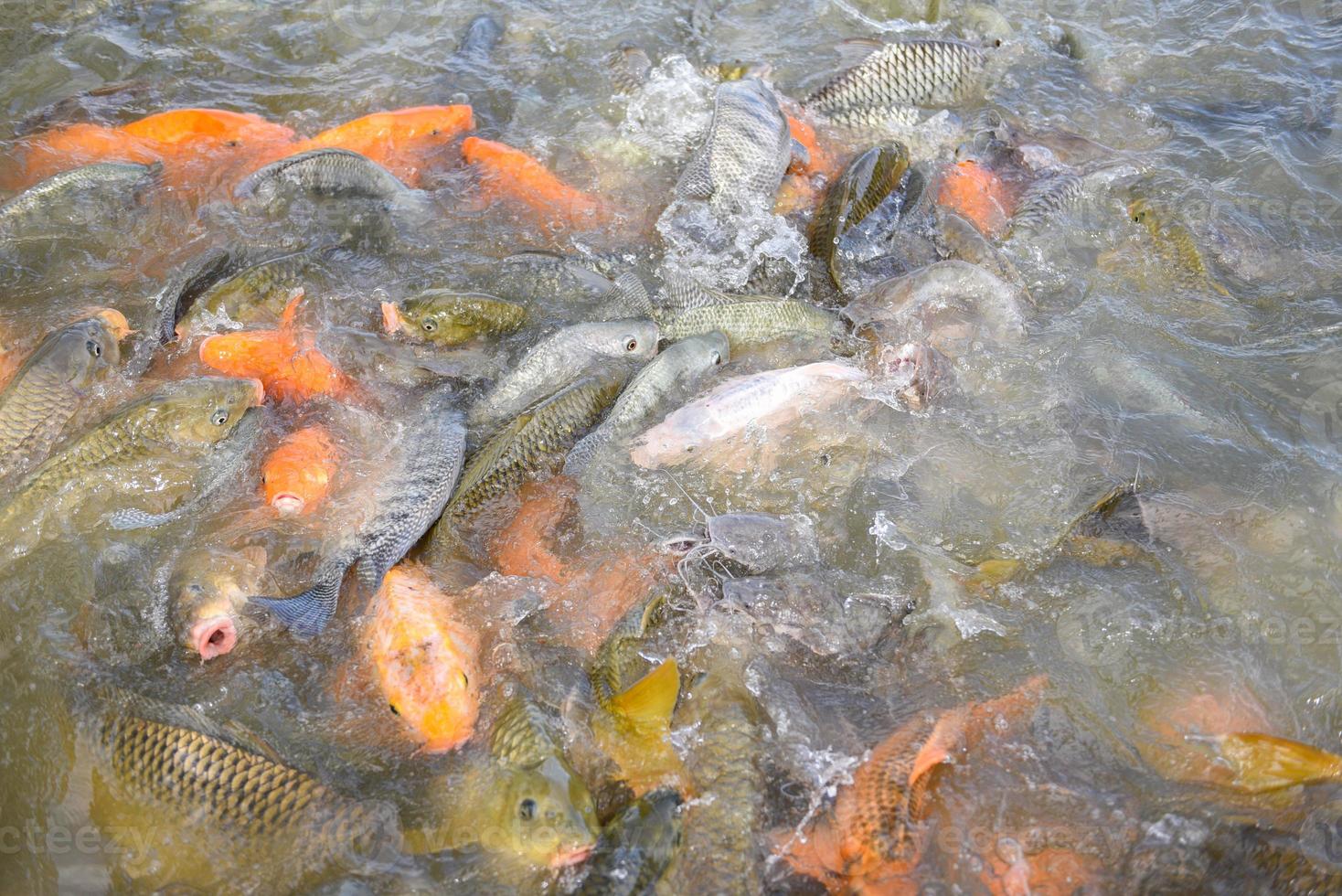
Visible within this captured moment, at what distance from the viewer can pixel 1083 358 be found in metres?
4.50

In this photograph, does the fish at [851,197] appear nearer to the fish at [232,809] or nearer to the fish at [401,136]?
the fish at [401,136]

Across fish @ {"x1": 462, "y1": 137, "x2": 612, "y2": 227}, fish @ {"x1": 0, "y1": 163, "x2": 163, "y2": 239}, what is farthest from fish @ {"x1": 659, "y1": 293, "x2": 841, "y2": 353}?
fish @ {"x1": 0, "y1": 163, "x2": 163, "y2": 239}

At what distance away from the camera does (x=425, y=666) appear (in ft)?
10.3

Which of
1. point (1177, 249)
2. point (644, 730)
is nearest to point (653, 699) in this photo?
point (644, 730)

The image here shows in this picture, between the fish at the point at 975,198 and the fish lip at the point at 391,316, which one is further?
the fish at the point at 975,198

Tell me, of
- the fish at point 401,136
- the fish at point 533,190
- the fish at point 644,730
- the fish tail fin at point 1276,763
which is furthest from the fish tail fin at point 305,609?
the fish tail fin at point 1276,763

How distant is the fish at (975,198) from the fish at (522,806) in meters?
3.79

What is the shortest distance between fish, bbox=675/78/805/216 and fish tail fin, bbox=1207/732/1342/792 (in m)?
3.43

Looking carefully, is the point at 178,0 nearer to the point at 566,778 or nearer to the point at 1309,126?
the point at 566,778

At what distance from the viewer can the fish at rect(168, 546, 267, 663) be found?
11.1ft

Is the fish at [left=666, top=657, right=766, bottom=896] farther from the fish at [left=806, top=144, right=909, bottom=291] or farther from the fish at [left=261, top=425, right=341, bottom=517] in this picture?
the fish at [left=806, top=144, right=909, bottom=291]

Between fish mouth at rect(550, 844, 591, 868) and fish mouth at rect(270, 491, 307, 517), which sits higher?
fish mouth at rect(270, 491, 307, 517)

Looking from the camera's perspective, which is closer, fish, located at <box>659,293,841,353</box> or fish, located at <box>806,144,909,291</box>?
fish, located at <box>659,293,841,353</box>

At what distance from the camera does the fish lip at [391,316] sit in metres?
4.30
